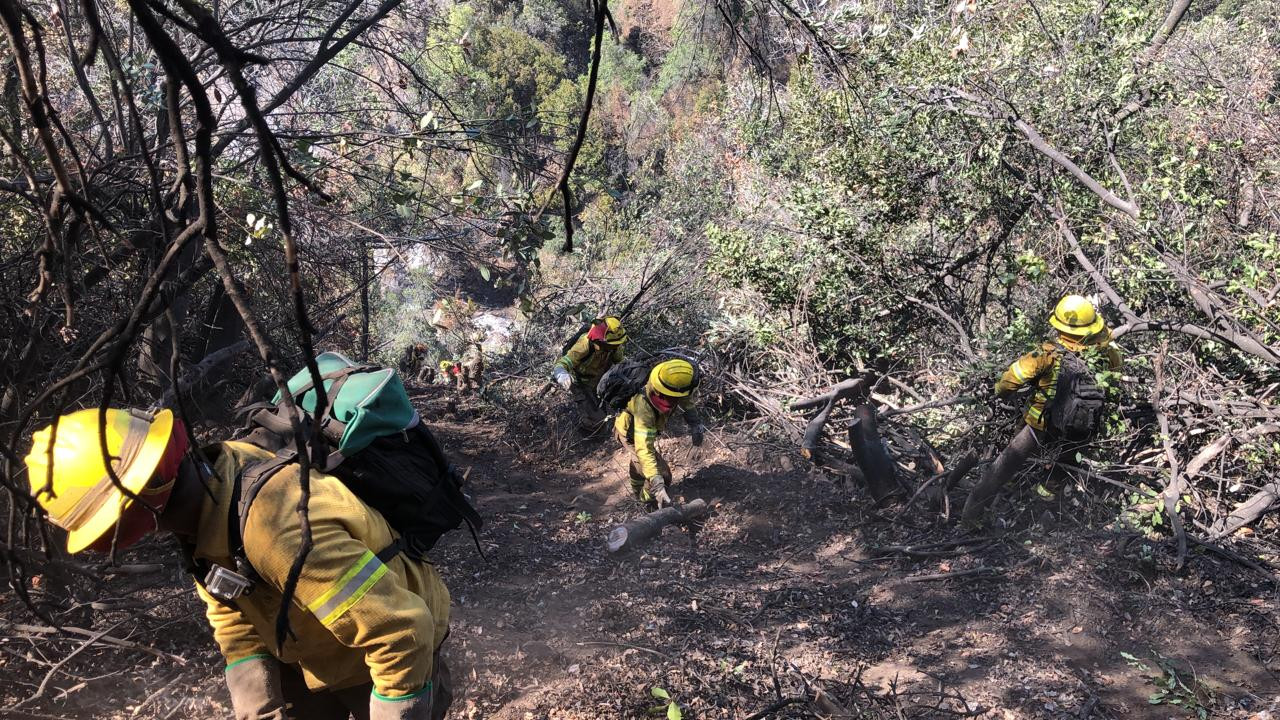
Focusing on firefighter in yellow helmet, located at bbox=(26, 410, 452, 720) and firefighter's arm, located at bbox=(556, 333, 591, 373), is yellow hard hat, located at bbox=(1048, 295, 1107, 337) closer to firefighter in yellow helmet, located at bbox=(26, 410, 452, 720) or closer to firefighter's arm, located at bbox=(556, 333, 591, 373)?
firefighter's arm, located at bbox=(556, 333, 591, 373)

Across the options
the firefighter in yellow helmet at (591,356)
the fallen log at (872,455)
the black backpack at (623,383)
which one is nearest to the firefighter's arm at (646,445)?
the black backpack at (623,383)

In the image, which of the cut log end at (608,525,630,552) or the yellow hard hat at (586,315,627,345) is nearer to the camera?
the cut log end at (608,525,630,552)

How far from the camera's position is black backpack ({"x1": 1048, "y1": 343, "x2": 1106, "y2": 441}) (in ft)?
A: 18.1

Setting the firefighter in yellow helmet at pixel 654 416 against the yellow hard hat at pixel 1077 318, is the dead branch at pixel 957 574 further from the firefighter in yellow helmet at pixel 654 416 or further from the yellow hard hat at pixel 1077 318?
the firefighter in yellow helmet at pixel 654 416

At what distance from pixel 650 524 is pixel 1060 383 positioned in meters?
3.08

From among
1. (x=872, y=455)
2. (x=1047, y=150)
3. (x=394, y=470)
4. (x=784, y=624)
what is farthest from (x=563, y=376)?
(x=394, y=470)

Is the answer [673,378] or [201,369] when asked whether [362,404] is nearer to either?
[201,369]

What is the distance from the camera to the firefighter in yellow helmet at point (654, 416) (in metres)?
6.38

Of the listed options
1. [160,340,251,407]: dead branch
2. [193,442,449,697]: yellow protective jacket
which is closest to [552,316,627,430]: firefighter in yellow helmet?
[160,340,251,407]: dead branch

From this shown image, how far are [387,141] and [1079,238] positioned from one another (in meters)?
5.82

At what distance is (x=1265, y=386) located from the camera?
5797 millimetres

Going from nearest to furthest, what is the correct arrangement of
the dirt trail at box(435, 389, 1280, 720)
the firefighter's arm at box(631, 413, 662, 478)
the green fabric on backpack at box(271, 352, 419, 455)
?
the green fabric on backpack at box(271, 352, 419, 455) < the dirt trail at box(435, 389, 1280, 720) < the firefighter's arm at box(631, 413, 662, 478)

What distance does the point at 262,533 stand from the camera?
5.93 ft

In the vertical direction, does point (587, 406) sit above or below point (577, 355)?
below
